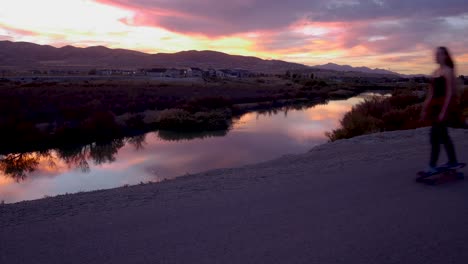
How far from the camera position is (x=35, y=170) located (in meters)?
17.6

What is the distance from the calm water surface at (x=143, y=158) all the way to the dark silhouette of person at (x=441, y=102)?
328 inches

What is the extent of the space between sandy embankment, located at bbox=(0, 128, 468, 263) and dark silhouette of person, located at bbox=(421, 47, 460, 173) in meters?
0.61

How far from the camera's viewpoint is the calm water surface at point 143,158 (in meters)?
15.0

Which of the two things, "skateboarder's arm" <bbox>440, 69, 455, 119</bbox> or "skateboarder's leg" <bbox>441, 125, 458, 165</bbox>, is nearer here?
"skateboarder's arm" <bbox>440, 69, 455, 119</bbox>

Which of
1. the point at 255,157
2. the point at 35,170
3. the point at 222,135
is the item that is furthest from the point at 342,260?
the point at 222,135

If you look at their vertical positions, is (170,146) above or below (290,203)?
below

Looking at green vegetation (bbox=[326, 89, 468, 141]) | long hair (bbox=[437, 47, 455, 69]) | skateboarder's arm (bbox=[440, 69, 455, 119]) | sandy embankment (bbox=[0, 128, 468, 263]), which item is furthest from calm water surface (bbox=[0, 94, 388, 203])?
long hair (bbox=[437, 47, 455, 69])

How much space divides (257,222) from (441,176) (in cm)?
355

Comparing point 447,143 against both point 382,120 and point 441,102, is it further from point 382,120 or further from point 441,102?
point 382,120

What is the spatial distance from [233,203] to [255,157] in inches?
487

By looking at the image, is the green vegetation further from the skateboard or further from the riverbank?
the riverbank

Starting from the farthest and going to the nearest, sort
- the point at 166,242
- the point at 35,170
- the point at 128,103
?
the point at 128,103 < the point at 35,170 < the point at 166,242

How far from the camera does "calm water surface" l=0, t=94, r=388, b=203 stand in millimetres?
15023

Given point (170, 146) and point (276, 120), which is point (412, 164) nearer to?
point (170, 146)
